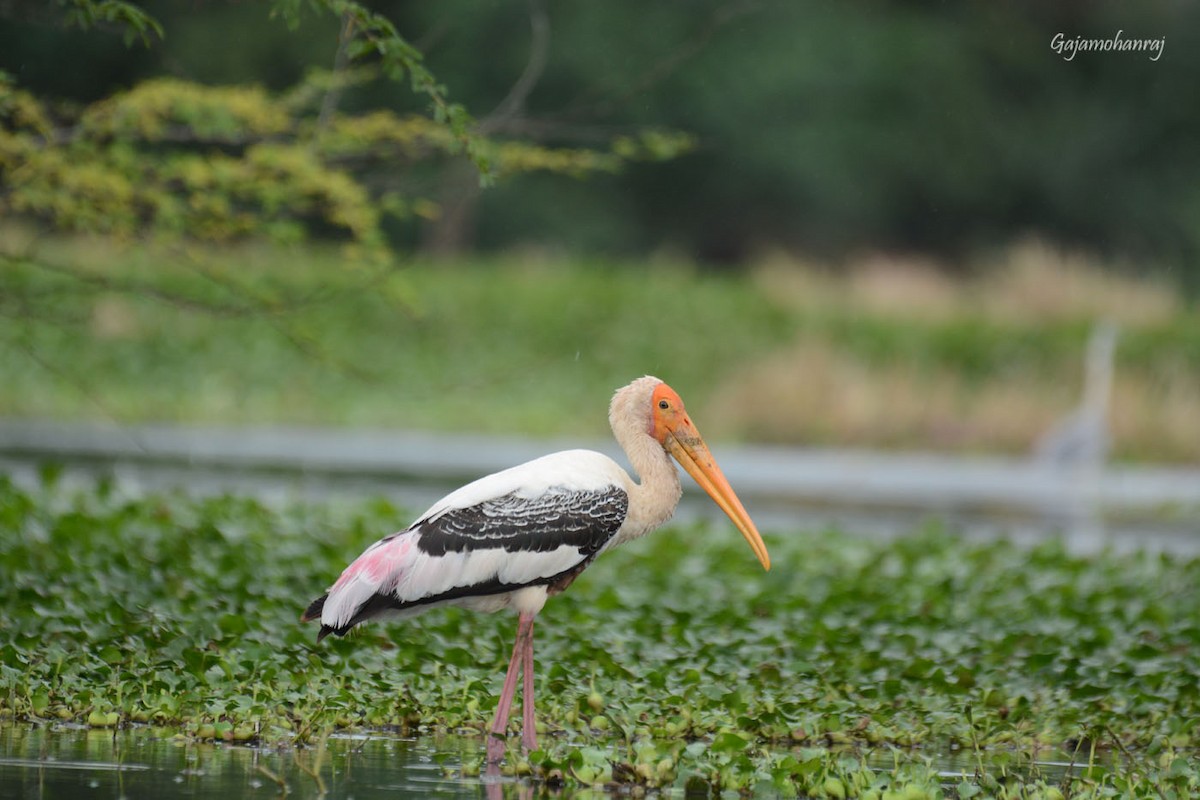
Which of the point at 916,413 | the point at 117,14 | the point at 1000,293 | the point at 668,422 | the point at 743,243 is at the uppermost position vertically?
the point at 743,243

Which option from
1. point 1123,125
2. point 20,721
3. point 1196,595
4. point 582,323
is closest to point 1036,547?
point 1196,595

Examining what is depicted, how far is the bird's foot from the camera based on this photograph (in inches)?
226

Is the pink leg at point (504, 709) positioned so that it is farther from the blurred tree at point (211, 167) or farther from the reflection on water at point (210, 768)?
the blurred tree at point (211, 167)

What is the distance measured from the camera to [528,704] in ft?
19.4

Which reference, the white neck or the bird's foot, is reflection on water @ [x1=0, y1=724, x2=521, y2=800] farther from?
the white neck

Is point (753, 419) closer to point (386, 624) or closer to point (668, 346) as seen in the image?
point (668, 346)

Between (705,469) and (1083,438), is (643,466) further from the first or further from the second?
(1083,438)

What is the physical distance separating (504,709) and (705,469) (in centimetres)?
117

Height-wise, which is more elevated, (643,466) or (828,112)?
(828,112)

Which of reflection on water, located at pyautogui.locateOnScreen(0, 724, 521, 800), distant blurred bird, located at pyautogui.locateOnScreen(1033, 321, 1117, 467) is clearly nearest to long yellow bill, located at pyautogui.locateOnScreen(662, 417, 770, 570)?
reflection on water, located at pyautogui.locateOnScreen(0, 724, 521, 800)

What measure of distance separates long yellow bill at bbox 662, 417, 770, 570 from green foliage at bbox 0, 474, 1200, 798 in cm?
69

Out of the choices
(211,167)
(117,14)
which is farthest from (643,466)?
(211,167)

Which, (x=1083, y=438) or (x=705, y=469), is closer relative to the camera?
(x=705, y=469)

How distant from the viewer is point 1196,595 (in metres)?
9.85
